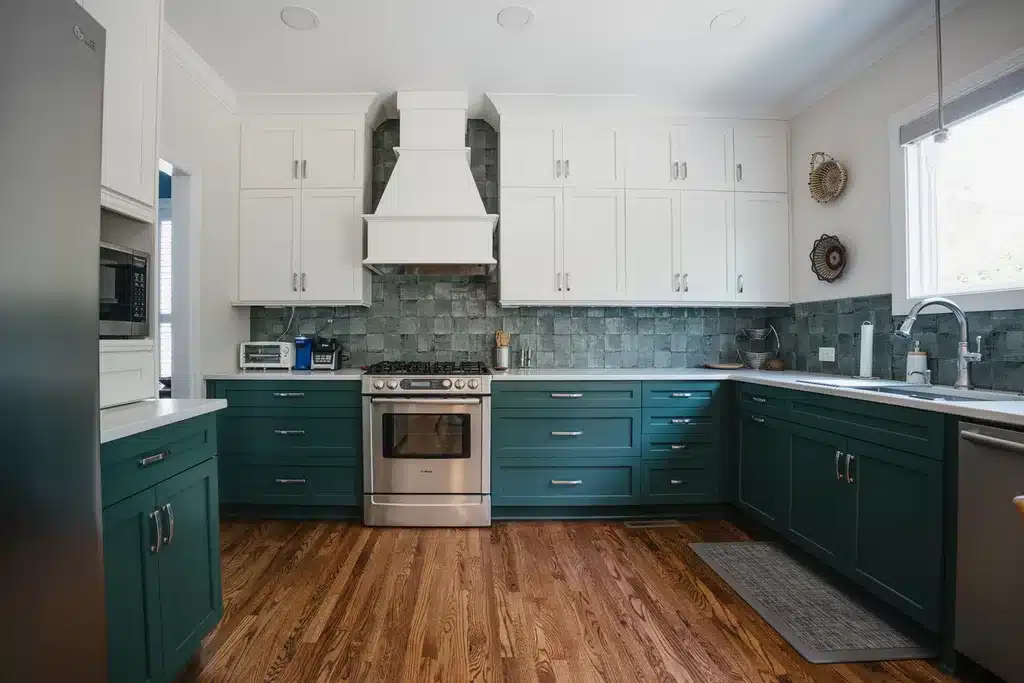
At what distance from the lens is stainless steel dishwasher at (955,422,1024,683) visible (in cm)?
151

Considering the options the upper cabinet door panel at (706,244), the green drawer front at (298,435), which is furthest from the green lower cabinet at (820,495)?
the green drawer front at (298,435)

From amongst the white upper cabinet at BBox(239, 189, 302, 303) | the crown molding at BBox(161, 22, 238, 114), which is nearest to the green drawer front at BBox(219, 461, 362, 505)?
the white upper cabinet at BBox(239, 189, 302, 303)

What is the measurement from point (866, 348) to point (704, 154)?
5.36 ft

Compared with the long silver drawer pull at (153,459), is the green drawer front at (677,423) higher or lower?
Answer: lower

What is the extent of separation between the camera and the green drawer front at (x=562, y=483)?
123 inches

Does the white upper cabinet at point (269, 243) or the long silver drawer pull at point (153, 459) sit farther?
the white upper cabinet at point (269, 243)

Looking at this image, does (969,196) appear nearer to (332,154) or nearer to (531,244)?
(531,244)

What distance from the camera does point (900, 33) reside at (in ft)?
8.54

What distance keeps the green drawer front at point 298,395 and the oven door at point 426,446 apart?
18 centimetres

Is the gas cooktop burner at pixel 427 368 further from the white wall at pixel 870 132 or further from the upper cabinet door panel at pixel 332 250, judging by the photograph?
the white wall at pixel 870 132

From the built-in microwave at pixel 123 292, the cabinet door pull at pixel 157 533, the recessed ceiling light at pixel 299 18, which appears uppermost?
the recessed ceiling light at pixel 299 18

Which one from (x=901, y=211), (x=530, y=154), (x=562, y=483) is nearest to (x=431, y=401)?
(x=562, y=483)

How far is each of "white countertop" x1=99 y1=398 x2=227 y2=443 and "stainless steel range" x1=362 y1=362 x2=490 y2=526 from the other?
1301 mm

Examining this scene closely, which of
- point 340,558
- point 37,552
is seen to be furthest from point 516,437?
point 37,552
